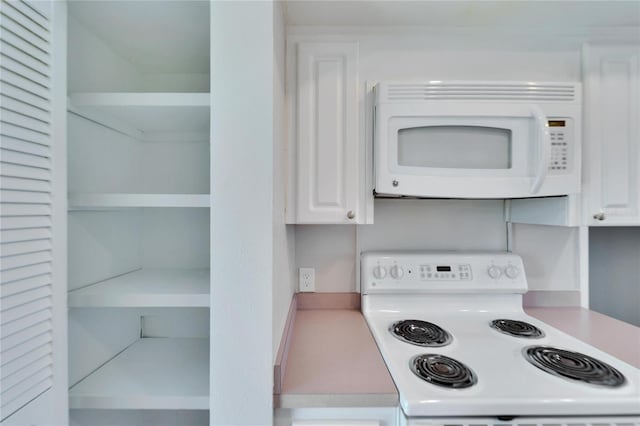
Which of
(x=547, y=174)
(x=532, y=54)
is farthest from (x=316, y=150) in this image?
(x=532, y=54)

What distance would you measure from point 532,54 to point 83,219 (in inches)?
77.9

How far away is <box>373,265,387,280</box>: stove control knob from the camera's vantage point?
1.42 meters

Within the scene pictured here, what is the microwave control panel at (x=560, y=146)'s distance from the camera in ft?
4.03

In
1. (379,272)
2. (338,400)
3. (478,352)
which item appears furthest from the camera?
(379,272)

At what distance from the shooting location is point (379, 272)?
1.42 meters

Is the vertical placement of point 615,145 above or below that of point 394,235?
above

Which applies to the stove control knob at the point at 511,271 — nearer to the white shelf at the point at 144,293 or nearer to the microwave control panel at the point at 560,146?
the microwave control panel at the point at 560,146

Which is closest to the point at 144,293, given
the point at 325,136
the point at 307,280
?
Answer: the point at 307,280

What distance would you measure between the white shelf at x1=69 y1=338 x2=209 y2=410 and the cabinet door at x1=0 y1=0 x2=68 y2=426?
10 centimetres

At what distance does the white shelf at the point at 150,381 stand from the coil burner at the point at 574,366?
1083 mm

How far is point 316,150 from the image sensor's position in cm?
131

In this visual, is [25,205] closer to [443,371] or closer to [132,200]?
[132,200]

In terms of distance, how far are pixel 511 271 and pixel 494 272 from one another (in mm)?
87

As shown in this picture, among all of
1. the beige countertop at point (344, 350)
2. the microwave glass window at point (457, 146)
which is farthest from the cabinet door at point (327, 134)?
the beige countertop at point (344, 350)
